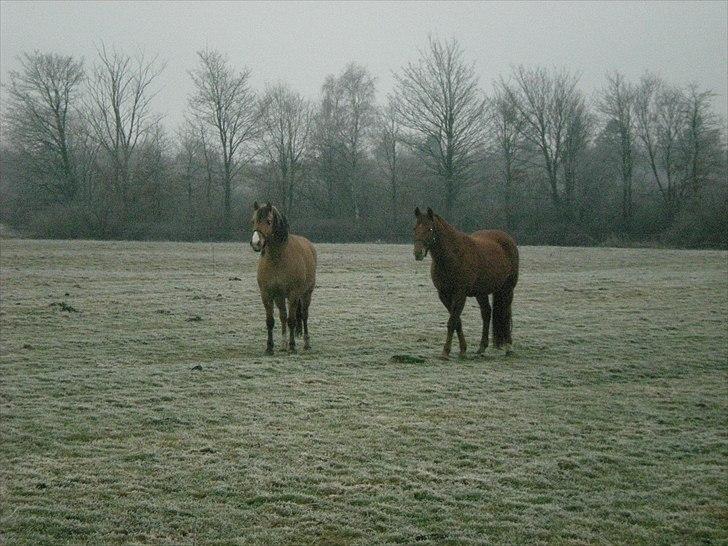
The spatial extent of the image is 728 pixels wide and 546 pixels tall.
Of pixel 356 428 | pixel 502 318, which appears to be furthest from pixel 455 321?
pixel 356 428

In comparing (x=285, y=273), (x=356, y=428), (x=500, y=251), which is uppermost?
(x=500, y=251)

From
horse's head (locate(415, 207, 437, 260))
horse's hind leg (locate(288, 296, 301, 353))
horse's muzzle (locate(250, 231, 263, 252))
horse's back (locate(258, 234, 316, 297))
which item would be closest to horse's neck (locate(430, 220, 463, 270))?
horse's head (locate(415, 207, 437, 260))

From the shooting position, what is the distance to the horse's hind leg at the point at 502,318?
12.8 meters

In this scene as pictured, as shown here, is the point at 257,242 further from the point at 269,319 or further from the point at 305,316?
the point at 305,316

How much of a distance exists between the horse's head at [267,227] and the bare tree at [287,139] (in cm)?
4083

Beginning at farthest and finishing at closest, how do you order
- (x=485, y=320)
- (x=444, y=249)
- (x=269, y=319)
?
(x=485, y=320) → (x=269, y=319) → (x=444, y=249)

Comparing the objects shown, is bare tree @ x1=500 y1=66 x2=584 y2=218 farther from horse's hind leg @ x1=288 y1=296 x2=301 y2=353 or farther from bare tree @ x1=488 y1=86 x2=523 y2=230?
horse's hind leg @ x1=288 y1=296 x2=301 y2=353

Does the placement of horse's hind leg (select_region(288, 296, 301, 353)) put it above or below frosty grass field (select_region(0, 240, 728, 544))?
above

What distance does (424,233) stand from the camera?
38.3 feet

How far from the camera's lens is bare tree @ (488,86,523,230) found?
52656 mm

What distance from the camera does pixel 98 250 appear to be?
107 ft

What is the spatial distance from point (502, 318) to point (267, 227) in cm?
443

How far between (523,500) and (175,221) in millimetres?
43454

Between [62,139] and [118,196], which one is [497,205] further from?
[62,139]
